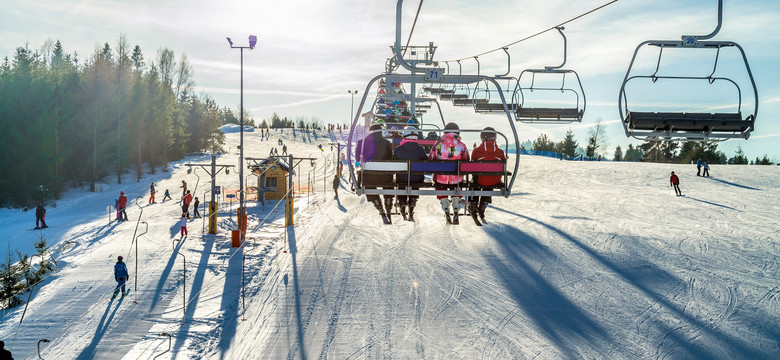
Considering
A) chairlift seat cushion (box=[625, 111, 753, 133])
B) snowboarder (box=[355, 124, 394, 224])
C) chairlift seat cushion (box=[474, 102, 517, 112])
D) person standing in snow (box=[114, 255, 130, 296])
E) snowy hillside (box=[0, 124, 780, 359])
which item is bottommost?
snowy hillside (box=[0, 124, 780, 359])

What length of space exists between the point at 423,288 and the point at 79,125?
4174 cm

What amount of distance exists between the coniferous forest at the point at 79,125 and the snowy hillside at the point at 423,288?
11.3 meters

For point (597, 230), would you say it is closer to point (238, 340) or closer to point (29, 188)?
point (238, 340)

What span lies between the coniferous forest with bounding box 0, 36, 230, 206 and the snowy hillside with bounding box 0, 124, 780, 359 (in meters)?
11.3

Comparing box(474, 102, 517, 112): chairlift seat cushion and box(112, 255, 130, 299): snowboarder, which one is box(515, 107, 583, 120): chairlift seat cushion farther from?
box(112, 255, 130, 299): snowboarder

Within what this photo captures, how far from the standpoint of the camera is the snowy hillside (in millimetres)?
11320

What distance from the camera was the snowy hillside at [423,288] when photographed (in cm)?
1132

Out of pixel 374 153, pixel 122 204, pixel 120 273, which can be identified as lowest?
pixel 120 273

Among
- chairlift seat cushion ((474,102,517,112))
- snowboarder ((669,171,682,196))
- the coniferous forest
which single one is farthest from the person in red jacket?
the coniferous forest

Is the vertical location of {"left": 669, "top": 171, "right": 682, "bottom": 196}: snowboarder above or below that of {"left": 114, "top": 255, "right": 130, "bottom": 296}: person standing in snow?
above

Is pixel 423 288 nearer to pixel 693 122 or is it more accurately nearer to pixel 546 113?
pixel 546 113

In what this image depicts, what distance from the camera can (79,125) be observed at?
42.7 meters

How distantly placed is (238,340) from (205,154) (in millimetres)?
58759

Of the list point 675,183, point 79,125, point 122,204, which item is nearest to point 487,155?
point 122,204
